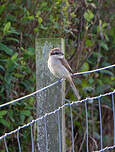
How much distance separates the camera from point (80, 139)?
5.62 meters

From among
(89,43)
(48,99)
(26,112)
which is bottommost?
(26,112)

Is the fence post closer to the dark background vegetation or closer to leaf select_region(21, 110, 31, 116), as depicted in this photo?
the dark background vegetation

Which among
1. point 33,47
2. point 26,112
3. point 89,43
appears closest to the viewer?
point 26,112

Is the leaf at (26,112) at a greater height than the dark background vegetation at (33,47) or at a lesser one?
lesser

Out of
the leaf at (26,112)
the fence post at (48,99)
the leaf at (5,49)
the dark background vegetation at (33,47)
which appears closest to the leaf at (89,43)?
the dark background vegetation at (33,47)

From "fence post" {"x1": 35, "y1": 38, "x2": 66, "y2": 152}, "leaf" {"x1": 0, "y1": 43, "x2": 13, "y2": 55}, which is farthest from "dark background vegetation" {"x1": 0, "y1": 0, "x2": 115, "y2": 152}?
"fence post" {"x1": 35, "y1": 38, "x2": 66, "y2": 152}

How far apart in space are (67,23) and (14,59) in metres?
0.94

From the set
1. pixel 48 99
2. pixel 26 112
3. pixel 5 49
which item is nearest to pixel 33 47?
pixel 5 49

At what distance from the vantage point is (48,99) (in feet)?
9.30

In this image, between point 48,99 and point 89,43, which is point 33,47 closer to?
point 89,43

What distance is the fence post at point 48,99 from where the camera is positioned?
284cm

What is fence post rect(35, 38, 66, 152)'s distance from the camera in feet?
9.32

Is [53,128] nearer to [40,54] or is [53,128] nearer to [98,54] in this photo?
[40,54]

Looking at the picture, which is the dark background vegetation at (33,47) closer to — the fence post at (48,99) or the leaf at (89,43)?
the leaf at (89,43)
